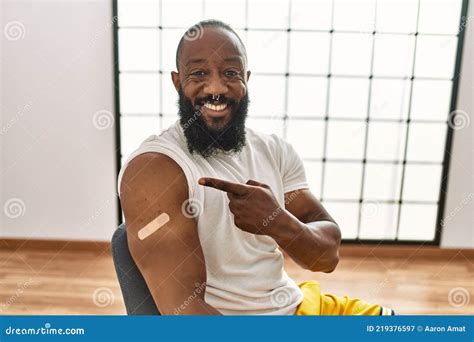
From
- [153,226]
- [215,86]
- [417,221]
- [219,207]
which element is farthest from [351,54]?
[153,226]

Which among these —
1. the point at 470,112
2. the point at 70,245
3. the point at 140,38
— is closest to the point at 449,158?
the point at 470,112

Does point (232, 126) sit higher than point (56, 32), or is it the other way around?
point (56, 32)

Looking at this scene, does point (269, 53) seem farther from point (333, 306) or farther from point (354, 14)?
point (333, 306)

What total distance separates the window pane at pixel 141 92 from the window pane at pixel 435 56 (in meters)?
1.14

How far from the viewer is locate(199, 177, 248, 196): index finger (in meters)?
0.70

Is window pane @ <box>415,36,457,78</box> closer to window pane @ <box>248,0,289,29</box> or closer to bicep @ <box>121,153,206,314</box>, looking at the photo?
window pane @ <box>248,0,289,29</box>

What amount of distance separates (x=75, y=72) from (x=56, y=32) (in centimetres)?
18

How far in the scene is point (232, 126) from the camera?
2.87ft

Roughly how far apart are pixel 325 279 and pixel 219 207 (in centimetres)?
143

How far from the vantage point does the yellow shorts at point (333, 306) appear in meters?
0.86

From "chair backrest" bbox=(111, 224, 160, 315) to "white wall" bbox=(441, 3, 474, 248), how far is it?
5.79ft

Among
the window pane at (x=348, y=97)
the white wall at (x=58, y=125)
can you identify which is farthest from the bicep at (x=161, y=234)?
the window pane at (x=348, y=97)
